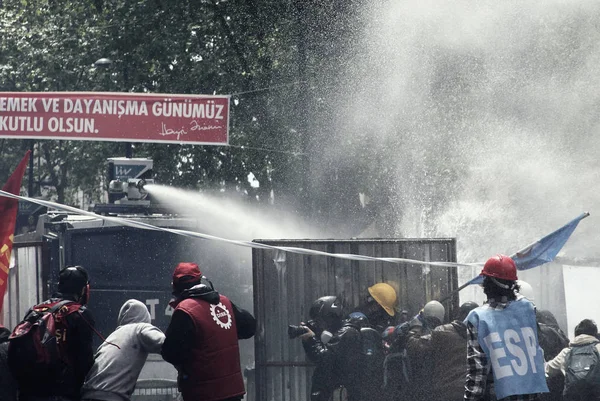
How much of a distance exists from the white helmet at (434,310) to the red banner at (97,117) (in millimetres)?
7084

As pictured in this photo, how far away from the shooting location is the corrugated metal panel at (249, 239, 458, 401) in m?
8.74

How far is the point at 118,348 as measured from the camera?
6555 millimetres

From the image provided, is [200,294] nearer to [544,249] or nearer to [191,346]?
[191,346]

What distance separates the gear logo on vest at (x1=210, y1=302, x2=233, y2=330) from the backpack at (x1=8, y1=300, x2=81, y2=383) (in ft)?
2.54

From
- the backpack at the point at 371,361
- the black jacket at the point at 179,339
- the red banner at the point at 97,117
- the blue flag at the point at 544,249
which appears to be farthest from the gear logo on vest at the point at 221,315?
the red banner at the point at 97,117

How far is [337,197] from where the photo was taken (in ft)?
72.6

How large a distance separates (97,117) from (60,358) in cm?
904

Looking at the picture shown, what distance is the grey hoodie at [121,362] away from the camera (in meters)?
6.50

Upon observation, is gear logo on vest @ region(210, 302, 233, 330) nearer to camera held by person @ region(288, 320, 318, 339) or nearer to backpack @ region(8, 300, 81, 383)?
backpack @ region(8, 300, 81, 383)

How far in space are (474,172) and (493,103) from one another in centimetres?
187

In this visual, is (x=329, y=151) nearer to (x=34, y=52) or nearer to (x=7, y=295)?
(x=34, y=52)
